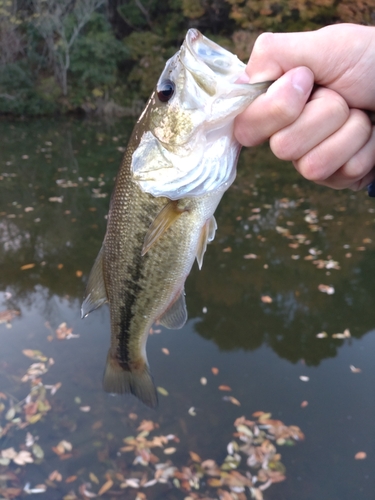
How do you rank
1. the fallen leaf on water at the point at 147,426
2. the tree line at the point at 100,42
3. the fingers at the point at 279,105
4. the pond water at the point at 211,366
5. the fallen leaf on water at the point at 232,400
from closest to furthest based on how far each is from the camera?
the fingers at the point at 279,105 < the pond water at the point at 211,366 < the fallen leaf on water at the point at 147,426 < the fallen leaf on water at the point at 232,400 < the tree line at the point at 100,42

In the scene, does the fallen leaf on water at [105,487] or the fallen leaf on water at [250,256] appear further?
the fallen leaf on water at [250,256]

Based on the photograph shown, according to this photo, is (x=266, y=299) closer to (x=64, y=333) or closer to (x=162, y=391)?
(x=162, y=391)

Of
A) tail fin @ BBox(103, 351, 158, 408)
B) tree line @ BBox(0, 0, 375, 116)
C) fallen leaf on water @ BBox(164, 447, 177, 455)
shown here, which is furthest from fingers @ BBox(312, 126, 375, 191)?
tree line @ BBox(0, 0, 375, 116)

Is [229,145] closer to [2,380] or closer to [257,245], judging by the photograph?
[2,380]

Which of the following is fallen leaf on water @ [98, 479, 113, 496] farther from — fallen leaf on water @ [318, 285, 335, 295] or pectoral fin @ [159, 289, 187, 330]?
fallen leaf on water @ [318, 285, 335, 295]

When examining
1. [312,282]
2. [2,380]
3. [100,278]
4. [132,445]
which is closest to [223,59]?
A: [100,278]

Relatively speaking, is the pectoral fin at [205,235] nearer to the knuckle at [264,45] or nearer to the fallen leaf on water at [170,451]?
the knuckle at [264,45]

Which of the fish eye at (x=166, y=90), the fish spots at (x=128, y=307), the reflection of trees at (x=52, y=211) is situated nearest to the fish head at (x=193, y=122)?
the fish eye at (x=166, y=90)
